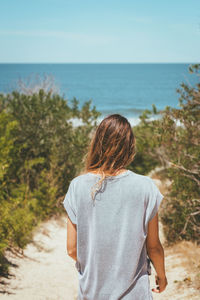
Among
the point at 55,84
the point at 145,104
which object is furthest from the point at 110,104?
the point at 55,84

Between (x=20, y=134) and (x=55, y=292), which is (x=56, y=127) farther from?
(x=55, y=292)

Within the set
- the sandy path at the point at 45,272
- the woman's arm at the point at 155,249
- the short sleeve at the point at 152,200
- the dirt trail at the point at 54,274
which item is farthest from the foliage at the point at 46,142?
the short sleeve at the point at 152,200

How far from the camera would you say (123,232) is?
1.60 metres

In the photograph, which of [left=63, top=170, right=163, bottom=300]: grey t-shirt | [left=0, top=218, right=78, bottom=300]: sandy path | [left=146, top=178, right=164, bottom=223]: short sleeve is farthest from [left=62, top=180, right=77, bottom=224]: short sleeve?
[left=0, top=218, right=78, bottom=300]: sandy path

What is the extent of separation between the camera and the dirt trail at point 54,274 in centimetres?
423

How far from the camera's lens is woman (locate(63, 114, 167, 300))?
1.59 metres

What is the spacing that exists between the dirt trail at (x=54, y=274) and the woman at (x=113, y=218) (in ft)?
8.26

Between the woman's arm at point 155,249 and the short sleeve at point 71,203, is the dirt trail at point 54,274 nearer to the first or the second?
the woman's arm at point 155,249

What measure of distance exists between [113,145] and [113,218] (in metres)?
0.38

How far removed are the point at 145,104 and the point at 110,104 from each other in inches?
240

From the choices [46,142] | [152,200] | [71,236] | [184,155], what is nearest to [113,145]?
[152,200]

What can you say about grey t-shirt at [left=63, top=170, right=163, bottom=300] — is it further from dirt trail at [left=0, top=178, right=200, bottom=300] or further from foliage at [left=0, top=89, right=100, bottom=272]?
foliage at [left=0, top=89, right=100, bottom=272]

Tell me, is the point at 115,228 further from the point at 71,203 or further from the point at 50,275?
the point at 50,275

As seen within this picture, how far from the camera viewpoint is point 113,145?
1.66 meters
